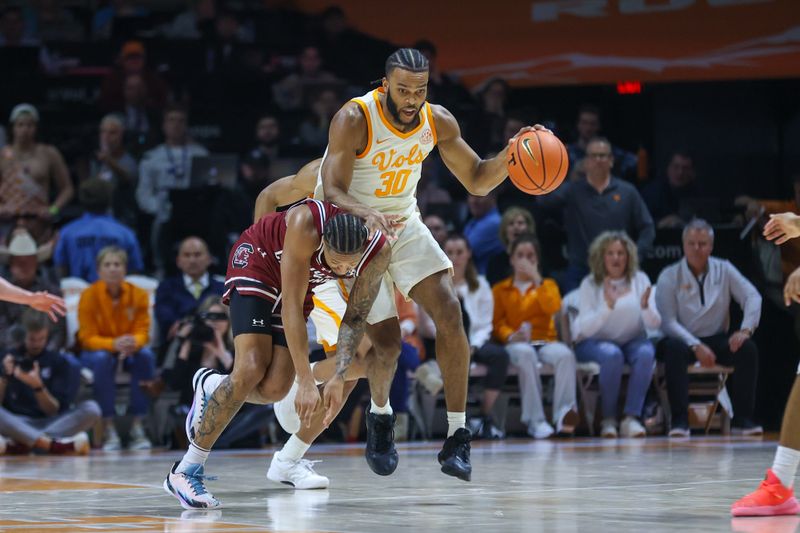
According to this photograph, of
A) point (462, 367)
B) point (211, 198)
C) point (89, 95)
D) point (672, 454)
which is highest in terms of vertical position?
point (89, 95)

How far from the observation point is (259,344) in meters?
5.73

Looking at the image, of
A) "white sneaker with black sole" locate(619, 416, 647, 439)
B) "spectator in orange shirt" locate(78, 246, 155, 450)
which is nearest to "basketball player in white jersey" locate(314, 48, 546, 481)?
"spectator in orange shirt" locate(78, 246, 155, 450)

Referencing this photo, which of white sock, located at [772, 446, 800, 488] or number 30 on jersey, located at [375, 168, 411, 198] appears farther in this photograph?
number 30 on jersey, located at [375, 168, 411, 198]

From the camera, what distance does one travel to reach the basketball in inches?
240

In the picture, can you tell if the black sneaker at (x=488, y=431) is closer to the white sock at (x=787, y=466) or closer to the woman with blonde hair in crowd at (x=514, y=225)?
the woman with blonde hair in crowd at (x=514, y=225)

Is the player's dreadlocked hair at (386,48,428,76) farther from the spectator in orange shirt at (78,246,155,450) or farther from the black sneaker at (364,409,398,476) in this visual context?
the spectator in orange shirt at (78,246,155,450)

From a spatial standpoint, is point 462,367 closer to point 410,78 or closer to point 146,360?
point 410,78

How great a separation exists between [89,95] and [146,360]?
4.84m

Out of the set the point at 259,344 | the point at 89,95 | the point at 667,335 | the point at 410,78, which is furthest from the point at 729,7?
the point at 259,344

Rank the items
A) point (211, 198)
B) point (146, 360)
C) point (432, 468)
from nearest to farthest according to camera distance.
Answer: 1. point (432, 468)
2. point (146, 360)
3. point (211, 198)

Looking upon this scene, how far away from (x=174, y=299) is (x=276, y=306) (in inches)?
174

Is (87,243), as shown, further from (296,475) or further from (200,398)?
(200,398)

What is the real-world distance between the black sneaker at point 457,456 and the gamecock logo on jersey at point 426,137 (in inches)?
53.4

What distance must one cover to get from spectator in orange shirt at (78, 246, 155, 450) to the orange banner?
4855 millimetres
